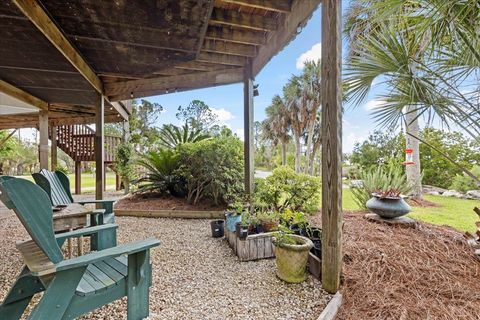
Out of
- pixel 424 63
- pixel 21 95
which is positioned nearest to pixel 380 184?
pixel 424 63

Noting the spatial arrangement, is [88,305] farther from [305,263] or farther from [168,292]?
[305,263]

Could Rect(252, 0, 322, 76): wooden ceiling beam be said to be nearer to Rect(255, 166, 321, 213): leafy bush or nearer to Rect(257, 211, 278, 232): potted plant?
Rect(255, 166, 321, 213): leafy bush

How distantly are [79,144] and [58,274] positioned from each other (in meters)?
7.81

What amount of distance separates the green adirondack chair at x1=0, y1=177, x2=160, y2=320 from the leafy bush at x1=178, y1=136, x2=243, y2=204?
291 cm

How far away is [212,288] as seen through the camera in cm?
194

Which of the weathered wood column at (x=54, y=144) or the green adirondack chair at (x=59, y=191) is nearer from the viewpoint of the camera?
the green adirondack chair at (x=59, y=191)

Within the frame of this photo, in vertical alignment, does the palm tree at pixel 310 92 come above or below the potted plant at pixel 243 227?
above

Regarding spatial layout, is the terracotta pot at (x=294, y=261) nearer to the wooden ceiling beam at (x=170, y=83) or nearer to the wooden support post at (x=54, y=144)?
the wooden ceiling beam at (x=170, y=83)

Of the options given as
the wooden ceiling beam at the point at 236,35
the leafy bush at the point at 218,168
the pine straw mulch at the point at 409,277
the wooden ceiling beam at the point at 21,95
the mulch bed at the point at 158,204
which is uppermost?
the wooden ceiling beam at the point at 236,35

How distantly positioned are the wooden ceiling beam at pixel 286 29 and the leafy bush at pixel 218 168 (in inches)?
56.6

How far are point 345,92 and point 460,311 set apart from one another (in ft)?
5.95

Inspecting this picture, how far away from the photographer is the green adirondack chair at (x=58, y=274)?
1032 mm

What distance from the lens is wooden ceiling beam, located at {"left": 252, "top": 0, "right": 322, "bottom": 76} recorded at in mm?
2303

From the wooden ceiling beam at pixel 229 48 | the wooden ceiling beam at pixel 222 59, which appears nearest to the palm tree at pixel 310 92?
the wooden ceiling beam at pixel 222 59
